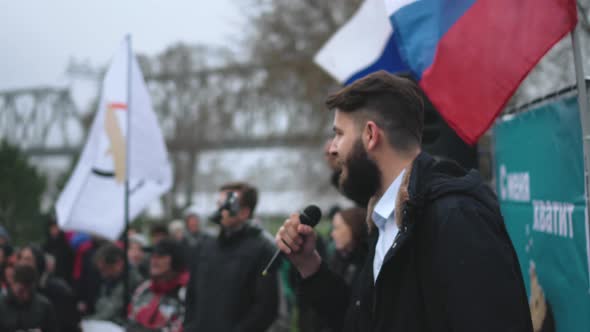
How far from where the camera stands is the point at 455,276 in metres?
1.73

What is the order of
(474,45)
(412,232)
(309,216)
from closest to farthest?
(412,232)
(309,216)
(474,45)

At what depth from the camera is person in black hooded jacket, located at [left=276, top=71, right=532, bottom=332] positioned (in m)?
1.71

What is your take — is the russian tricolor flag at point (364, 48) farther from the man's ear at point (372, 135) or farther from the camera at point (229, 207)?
the man's ear at point (372, 135)

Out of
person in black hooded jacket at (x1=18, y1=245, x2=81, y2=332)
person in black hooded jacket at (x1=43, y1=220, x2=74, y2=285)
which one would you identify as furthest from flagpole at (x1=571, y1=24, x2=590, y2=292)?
person in black hooded jacket at (x1=43, y1=220, x2=74, y2=285)

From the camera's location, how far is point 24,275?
507 centimetres

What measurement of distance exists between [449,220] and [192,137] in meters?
29.7

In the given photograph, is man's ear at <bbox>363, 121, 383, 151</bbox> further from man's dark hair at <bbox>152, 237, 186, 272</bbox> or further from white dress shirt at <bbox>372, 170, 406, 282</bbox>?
man's dark hair at <bbox>152, 237, 186, 272</bbox>

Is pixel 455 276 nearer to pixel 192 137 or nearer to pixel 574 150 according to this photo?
pixel 574 150

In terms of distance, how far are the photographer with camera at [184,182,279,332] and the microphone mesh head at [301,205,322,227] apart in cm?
174

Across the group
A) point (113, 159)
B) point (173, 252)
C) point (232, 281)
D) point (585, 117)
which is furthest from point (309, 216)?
point (113, 159)

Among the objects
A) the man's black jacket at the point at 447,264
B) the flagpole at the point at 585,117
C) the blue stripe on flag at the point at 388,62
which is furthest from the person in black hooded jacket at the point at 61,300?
the flagpole at the point at 585,117

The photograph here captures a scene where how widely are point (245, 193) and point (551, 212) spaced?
239 centimetres

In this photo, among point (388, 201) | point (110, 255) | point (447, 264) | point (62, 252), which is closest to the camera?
point (447, 264)

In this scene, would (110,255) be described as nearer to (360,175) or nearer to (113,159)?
(113,159)
